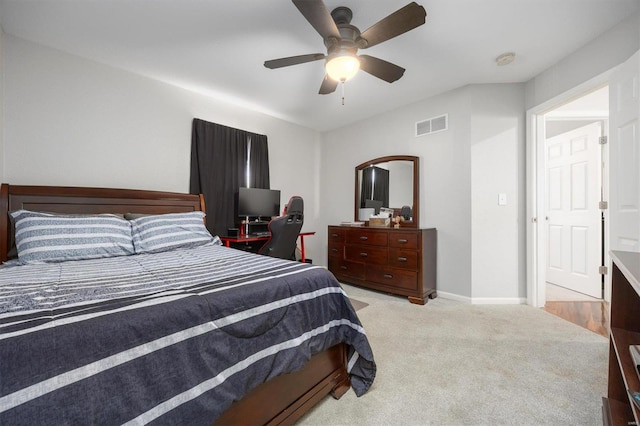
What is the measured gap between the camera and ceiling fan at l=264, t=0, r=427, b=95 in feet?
5.17

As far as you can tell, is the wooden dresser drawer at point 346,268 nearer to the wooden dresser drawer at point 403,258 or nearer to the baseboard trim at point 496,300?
the wooden dresser drawer at point 403,258

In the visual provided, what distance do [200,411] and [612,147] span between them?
314 centimetres

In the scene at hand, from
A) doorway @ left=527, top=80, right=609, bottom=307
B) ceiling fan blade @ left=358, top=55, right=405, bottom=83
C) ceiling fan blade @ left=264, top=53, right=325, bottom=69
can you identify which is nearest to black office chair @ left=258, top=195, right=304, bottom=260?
ceiling fan blade @ left=264, top=53, right=325, bottom=69

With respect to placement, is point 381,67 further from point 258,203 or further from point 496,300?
point 496,300

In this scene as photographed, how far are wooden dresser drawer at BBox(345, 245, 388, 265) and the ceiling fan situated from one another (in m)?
1.99

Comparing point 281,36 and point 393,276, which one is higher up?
point 281,36

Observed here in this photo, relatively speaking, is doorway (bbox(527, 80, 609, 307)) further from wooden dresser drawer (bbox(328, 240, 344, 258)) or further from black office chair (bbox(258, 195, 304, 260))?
black office chair (bbox(258, 195, 304, 260))

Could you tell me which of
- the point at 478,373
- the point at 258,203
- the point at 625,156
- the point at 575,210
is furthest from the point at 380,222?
the point at 575,210

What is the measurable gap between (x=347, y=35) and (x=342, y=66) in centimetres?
21

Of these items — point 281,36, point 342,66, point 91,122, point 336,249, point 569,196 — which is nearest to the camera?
point 342,66

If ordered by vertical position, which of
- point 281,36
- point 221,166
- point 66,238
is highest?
point 281,36

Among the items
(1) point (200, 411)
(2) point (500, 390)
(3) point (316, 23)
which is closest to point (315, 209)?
(3) point (316, 23)

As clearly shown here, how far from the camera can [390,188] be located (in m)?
3.82

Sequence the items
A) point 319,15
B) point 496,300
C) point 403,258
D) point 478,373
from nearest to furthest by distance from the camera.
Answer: point 319,15
point 478,373
point 496,300
point 403,258
